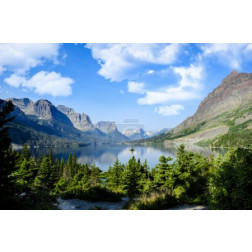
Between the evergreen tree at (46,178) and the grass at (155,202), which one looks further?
the evergreen tree at (46,178)

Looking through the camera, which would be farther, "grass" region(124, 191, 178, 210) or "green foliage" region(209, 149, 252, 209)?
"grass" region(124, 191, 178, 210)

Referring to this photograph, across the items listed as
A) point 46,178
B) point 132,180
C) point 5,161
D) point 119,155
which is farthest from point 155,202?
point 119,155

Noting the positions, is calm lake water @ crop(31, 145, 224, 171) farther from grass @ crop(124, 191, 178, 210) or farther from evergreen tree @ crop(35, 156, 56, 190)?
grass @ crop(124, 191, 178, 210)

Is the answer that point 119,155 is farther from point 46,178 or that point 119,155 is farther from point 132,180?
point 132,180

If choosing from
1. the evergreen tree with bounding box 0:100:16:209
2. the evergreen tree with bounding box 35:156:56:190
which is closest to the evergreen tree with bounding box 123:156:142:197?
the evergreen tree with bounding box 35:156:56:190

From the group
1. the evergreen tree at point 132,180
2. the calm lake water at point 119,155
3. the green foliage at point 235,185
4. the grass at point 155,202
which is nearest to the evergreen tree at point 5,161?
the grass at point 155,202

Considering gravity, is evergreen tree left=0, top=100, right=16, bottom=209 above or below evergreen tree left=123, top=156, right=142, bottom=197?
above

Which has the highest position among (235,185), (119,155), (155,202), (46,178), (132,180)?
(235,185)

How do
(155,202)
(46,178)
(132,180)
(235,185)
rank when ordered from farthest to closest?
1. (46,178)
2. (132,180)
3. (155,202)
4. (235,185)

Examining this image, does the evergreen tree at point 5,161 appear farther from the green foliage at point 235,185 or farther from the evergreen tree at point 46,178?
the evergreen tree at point 46,178

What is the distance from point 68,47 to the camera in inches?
313

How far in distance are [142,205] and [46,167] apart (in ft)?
81.6

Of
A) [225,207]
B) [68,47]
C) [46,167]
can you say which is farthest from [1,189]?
[46,167]

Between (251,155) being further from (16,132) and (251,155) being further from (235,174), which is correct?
(16,132)
